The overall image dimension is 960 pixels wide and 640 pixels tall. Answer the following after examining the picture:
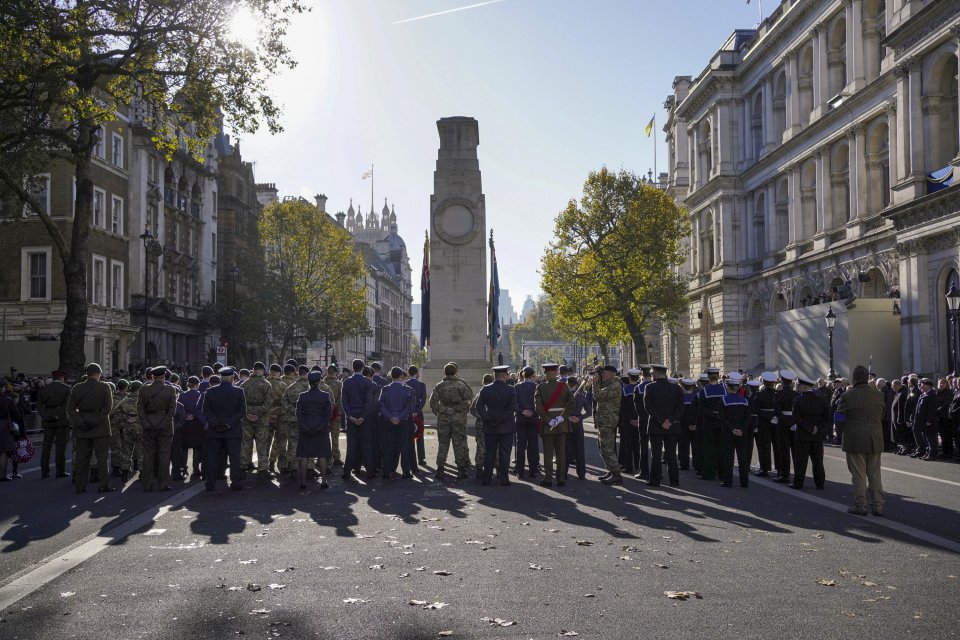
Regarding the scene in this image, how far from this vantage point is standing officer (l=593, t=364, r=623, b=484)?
15.6m

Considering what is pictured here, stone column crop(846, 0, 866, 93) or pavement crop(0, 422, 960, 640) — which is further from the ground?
stone column crop(846, 0, 866, 93)

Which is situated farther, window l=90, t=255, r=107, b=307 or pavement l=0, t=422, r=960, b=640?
window l=90, t=255, r=107, b=307

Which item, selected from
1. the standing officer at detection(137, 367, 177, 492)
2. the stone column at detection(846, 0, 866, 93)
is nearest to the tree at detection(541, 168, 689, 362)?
the stone column at detection(846, 0, 866, 93)

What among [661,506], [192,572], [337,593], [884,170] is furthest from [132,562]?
[884,170]

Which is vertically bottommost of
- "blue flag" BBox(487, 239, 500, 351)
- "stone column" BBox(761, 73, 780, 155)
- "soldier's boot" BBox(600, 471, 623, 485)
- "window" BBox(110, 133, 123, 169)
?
"soldier's boot" BBox(600, 471, 623, 485)

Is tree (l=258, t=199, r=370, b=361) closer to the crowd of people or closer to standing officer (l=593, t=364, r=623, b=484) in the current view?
the crowd of people

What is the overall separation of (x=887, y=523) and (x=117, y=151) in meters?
45.5

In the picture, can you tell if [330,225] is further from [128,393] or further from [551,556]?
[551,556]

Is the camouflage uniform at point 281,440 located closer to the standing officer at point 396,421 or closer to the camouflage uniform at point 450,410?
the standing officer at point 396,421

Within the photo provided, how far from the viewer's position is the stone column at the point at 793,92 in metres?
47.8

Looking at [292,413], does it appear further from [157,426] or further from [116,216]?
[116,216]

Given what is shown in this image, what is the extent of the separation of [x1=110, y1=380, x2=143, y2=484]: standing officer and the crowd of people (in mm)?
20

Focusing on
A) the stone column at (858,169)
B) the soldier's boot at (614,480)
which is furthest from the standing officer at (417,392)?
the stone column at (858,169)

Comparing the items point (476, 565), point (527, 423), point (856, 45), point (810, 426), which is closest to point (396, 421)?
point (527, 423)
